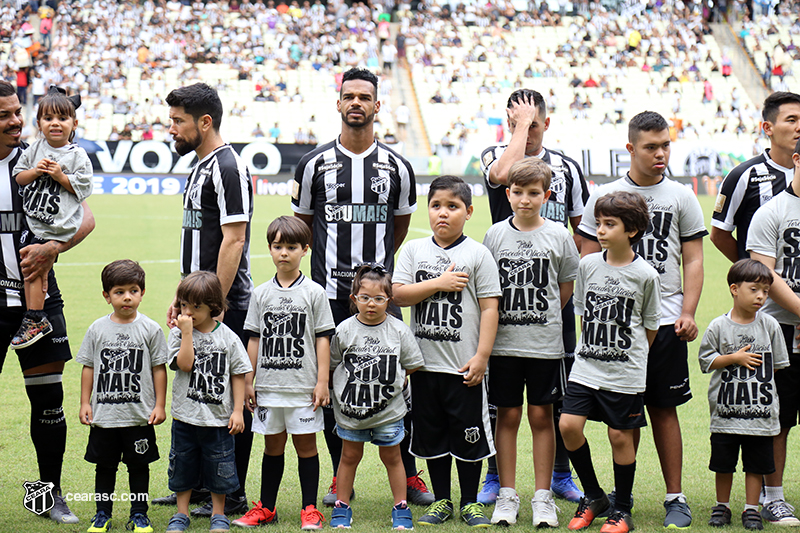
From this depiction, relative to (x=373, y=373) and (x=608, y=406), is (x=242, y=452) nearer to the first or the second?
(x=373, y=373)

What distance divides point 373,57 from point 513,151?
40427 mm

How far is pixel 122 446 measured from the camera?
449 centimetres

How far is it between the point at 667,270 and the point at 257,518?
2.83m

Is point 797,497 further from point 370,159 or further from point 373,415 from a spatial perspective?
point 370,159

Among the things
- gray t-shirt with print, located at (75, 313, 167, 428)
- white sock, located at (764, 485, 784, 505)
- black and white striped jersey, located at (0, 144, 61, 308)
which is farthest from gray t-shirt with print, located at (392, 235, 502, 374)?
black and white striped jersey, located at (0, 144, 61, 308)

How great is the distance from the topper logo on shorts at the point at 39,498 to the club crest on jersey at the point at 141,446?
2.57ft

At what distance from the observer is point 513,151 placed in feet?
16.9

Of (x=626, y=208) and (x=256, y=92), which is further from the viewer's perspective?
(x=256, y=92)

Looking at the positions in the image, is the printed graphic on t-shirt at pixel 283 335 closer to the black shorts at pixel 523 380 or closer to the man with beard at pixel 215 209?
the man with beard at pixel 215 209

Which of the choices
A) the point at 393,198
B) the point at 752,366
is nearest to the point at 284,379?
the point at 393,198

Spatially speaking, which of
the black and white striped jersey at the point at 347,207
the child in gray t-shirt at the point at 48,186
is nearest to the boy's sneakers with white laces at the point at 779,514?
the black and white striped jersey at the point at 347,207

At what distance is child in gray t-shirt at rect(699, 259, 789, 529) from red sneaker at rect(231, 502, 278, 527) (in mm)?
2542

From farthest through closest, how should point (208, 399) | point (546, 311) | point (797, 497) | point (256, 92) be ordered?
point (256, 92) → point (797, 497) → point (546, 311) → point (208, 399)

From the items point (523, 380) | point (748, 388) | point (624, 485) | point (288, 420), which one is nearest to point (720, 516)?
point (624, 485)
